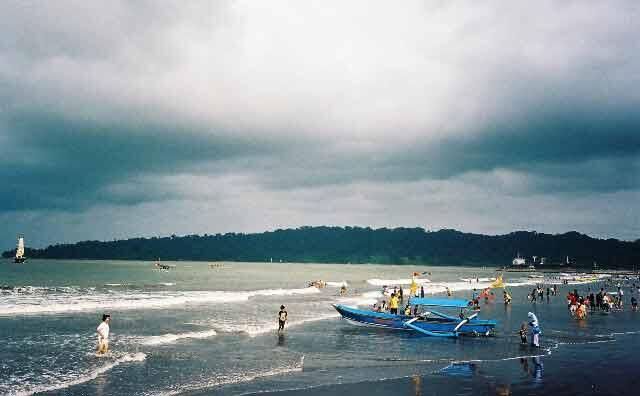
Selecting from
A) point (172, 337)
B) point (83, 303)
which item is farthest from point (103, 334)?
point (83, 303)

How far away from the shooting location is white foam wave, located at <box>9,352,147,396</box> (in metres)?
15.8

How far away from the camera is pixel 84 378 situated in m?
17.5

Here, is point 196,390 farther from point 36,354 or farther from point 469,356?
point 469,356

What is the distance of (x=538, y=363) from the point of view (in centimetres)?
2027

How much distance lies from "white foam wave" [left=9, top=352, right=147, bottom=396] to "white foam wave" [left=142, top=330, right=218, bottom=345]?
12.0ft

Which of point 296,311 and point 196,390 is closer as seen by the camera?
point 196,390

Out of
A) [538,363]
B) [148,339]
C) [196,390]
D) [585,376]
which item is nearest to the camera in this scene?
[196,390]

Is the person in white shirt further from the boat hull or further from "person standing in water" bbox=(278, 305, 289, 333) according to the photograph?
the boat hull

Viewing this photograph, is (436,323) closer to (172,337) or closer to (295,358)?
(295,358)

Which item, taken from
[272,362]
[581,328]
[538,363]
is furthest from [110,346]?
[581,328]

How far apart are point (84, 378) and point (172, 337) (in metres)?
9.57

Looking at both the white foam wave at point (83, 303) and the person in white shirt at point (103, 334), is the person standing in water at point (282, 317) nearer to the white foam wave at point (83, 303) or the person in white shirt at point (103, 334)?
the person in white shirt at point (103, 334)

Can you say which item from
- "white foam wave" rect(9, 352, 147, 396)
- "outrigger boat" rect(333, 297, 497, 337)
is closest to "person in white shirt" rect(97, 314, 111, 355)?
"white foam wave" rect(9, 352, 147, 396)

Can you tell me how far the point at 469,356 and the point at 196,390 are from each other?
41.1 feet
